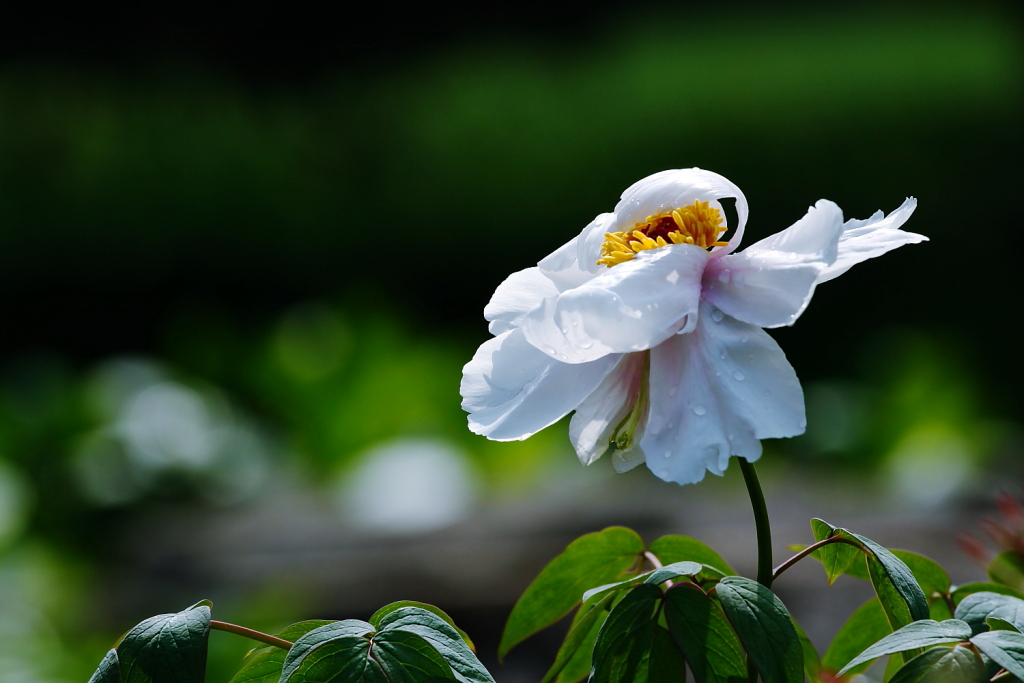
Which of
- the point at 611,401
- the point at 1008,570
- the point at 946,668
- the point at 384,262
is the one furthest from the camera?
the point at 384,262

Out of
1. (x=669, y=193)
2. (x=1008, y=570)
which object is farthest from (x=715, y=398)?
(x=1008, y=570)

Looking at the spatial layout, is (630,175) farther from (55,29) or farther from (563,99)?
(55,29)

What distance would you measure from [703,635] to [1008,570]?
0.35 meters

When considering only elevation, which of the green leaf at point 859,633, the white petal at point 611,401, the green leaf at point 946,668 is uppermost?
the white petal at point 611,401

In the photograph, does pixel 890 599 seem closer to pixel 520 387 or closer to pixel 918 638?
pixel 918 638

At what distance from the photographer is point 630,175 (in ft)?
12.0

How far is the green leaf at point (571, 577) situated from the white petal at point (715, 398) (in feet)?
0.36

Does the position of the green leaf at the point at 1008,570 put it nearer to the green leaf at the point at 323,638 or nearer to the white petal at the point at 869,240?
the white petal at the point at 869,240

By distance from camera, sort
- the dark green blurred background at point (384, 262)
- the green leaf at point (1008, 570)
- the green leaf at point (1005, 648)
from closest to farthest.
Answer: the green leaf at point (1005, 648)
the green leaf at point (1008, 570)
the dark green blurred background at point (384, 262)

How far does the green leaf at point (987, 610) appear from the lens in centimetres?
47

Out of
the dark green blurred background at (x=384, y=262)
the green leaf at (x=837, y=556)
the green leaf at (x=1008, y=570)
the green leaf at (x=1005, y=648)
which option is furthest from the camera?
the dark green blurred background at (x=384, y=262)

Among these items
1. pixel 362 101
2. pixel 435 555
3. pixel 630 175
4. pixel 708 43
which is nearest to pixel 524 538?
pixel 435 555

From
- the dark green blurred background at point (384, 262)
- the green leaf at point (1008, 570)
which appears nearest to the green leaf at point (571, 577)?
the green leaf at point (1008, 570)

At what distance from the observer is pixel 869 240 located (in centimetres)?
47
